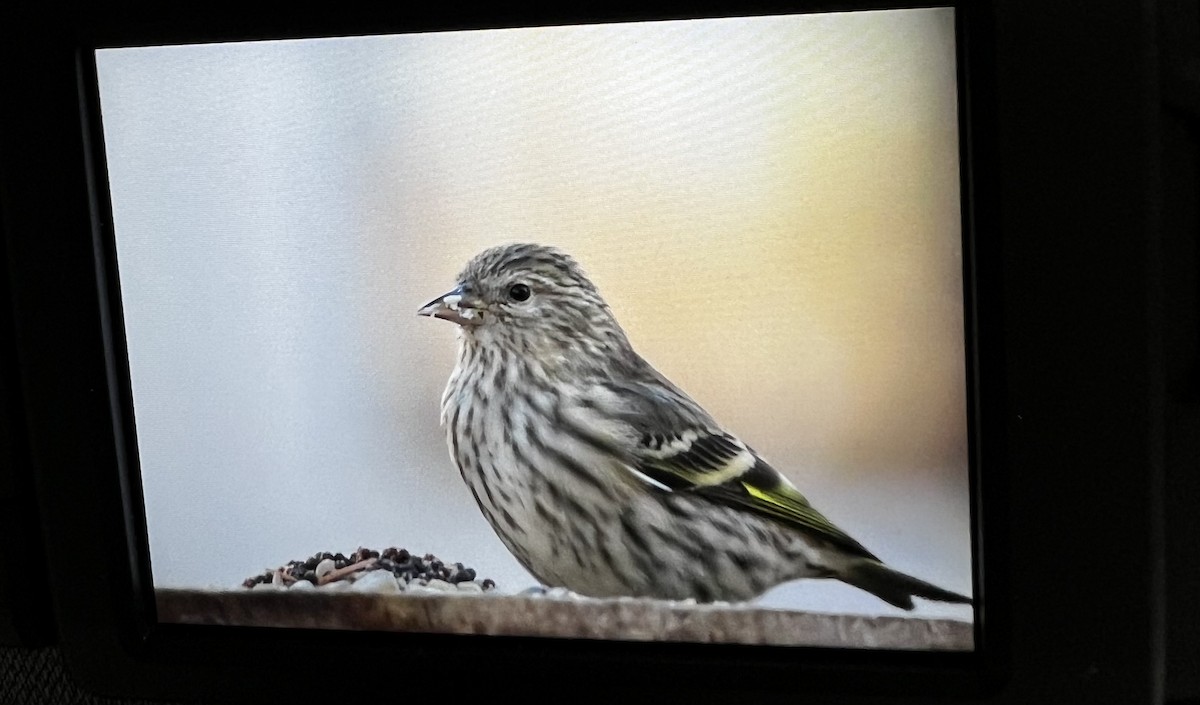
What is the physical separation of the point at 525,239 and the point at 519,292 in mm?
40

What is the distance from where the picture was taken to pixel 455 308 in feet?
2.36

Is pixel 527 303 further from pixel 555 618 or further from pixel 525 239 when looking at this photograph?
pixel 555 618

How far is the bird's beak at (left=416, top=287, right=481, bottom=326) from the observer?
0.72 metres

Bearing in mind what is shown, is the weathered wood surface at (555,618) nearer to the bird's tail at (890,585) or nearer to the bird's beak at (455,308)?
the bird's tail at (890,585)

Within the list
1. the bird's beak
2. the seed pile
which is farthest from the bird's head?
the seed pile

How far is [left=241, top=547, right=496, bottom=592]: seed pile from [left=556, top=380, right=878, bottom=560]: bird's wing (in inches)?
6.0

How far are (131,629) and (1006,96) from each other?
29.9 inches

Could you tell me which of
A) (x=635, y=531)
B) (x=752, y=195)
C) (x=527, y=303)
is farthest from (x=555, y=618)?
(x=752, y=195)

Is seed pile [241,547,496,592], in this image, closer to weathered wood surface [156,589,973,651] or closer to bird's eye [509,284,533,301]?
weathered wood surface [156,589,973,651]

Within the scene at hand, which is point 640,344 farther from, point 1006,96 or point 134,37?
point 134,37

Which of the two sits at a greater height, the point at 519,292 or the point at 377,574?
the point at 519,292

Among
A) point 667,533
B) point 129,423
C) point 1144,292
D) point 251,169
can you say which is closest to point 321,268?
point 251,169

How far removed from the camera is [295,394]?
746 mm

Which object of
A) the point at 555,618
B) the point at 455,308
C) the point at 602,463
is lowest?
the point at 555,618
